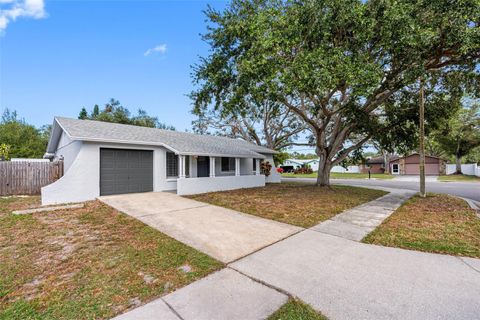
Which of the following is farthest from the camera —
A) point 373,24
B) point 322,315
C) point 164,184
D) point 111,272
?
point 164,184

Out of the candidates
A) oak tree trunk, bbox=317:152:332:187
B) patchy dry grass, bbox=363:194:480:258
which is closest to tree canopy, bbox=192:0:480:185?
patchy dry grass, bbox=363:194:480:258

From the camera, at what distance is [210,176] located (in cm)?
1289

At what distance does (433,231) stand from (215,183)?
9.65 m

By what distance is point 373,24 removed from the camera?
686cm

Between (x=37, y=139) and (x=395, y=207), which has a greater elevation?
(x=37, y=139)

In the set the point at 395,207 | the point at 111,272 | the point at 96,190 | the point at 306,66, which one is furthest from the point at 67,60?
the point at 395,207

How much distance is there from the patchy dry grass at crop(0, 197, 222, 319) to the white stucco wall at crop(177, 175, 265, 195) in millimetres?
5253

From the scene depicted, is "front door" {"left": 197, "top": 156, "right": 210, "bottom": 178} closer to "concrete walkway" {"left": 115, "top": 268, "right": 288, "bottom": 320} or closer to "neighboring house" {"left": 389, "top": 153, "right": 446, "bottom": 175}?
"concrete walkway" {"left": 115, "top": 268, "right": 288, "bottom": 320}

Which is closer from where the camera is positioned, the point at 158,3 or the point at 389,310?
the point at 389,310

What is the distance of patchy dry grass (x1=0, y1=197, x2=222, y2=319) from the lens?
262cm

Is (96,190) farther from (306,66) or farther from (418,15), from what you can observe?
(418,15)

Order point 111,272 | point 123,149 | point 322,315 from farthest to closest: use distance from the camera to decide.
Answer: point 123,149 < point 111,272 < point 322,315

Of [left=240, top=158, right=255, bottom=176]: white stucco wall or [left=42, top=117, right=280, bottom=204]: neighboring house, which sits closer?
[left=42, top=117, right=280, bottom=204]: neighboring house

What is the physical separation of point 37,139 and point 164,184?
2849 centimetres
